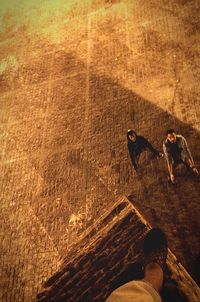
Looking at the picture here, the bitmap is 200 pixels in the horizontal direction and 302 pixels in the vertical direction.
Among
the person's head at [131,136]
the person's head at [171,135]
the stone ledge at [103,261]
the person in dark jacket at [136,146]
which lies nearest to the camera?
the stone ledge at [103,261]

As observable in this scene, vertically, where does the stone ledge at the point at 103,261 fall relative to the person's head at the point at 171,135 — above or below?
below

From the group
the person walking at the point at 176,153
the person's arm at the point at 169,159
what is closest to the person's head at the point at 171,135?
the person walking at the point at 176,153

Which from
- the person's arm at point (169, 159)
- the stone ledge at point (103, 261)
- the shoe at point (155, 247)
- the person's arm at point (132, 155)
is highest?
the person's arm at point (132, 155)

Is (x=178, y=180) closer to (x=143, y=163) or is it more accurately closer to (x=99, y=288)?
(x=143, y=163)

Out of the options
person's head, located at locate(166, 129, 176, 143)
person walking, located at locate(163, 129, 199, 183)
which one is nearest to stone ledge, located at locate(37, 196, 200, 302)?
Result: person walking, located at locate(163, 129, 199, 183)

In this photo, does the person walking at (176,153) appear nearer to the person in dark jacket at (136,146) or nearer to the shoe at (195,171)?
the shoe at (195,171)

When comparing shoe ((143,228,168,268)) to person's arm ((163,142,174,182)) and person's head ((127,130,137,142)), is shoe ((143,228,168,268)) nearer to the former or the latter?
person's arm ((163,142,174,182))
